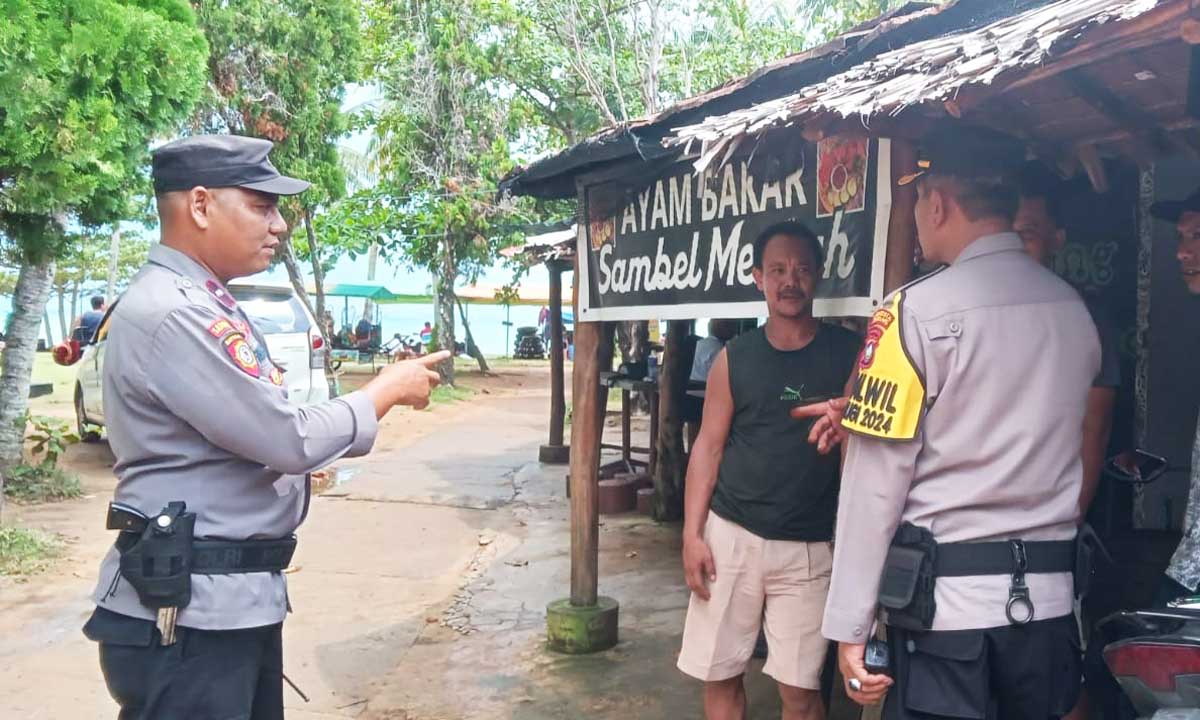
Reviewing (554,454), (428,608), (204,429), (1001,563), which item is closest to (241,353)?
(204,429)

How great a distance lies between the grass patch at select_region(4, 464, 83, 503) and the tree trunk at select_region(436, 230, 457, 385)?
8.92m

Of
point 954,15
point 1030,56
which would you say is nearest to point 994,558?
point 1030,56

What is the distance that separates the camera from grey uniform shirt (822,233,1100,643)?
213 cm

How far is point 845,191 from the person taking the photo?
A: 10.3 ft

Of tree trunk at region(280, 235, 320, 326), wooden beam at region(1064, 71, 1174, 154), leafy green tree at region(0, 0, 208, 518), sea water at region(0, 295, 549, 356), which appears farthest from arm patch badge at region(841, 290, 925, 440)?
sea water at region(0, 295, 549, 356)

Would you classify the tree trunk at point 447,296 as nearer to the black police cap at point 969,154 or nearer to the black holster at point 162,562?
the black police cap at point 969,154

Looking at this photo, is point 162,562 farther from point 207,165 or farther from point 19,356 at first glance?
point 19,356

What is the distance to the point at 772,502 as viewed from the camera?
10.4 feet

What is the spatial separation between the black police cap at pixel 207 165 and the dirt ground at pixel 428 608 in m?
2.88

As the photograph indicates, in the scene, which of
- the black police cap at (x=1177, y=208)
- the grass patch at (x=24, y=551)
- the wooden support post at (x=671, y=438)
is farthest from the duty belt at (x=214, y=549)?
the wooden support post at (x=671, y=438)

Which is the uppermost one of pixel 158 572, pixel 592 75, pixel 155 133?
pixel 592 75

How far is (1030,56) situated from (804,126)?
714 mm

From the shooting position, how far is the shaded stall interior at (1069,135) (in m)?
2.12

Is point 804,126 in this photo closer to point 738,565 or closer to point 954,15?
point 738,565
